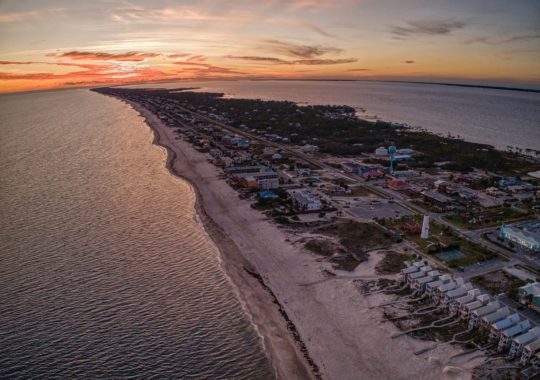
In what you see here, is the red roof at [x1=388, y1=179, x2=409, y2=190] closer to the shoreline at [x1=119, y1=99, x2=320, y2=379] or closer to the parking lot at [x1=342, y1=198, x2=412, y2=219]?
the parking lot at [x1=342, y1=198, x2=412, y2=219]

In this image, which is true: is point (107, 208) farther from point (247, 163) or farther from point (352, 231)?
point (352, 231)

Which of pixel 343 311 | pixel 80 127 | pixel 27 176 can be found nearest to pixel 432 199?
pixel 343 311

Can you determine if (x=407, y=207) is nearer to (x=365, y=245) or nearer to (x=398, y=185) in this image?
(x=398, y=185)

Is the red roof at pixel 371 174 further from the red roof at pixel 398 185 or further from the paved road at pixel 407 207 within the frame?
the red roof at pixel 398 185

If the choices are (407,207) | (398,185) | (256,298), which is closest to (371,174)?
(398,185)

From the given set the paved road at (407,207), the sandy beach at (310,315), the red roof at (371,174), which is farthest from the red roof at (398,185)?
the sandy beach at (310,315)

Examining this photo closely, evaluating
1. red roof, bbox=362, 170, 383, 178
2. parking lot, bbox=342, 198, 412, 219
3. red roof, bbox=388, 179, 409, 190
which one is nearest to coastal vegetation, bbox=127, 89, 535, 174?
red roof, bbox=362, 170, 383, 178
